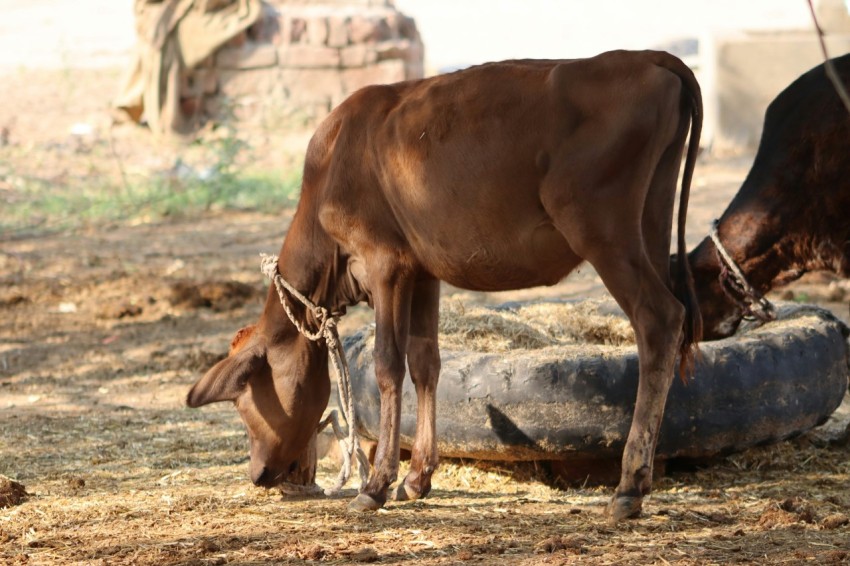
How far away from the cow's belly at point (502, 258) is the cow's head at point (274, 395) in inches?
30.1

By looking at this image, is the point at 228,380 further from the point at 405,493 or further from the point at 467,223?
the point at 467,223

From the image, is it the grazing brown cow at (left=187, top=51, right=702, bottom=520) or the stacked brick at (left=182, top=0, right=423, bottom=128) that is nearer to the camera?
the grazing brown cow at (left=187, top=51, right=702, bottom=520)

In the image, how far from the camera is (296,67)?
16.1 m

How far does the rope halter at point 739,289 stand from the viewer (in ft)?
19.1

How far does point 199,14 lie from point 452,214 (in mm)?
12009

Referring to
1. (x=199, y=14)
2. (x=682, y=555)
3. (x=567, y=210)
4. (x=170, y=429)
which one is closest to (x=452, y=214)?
(x=567, y=210)

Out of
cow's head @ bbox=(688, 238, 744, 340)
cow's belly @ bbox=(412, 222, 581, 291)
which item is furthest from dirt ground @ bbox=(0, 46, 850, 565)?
cow's belly @ bbox=(412, 222, 581, 291)

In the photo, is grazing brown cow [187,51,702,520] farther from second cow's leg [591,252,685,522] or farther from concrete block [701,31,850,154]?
concrete block [701,31,850,154]

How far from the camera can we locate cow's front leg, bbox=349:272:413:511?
5090 millimetres

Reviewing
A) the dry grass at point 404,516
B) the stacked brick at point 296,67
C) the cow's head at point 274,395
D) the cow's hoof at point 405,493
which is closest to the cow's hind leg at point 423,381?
the cow's hoof at point 405,493

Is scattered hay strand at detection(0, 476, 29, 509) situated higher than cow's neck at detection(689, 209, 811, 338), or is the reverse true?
cow's neck at detection(689, 209, 811, 338)

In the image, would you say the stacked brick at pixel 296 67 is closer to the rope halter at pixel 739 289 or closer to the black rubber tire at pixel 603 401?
the rope halter at pixel 739 289

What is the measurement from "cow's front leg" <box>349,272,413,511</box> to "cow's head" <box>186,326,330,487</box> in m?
0.37

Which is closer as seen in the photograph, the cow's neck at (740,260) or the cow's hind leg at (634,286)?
the cow's hind leg at (634,286)
